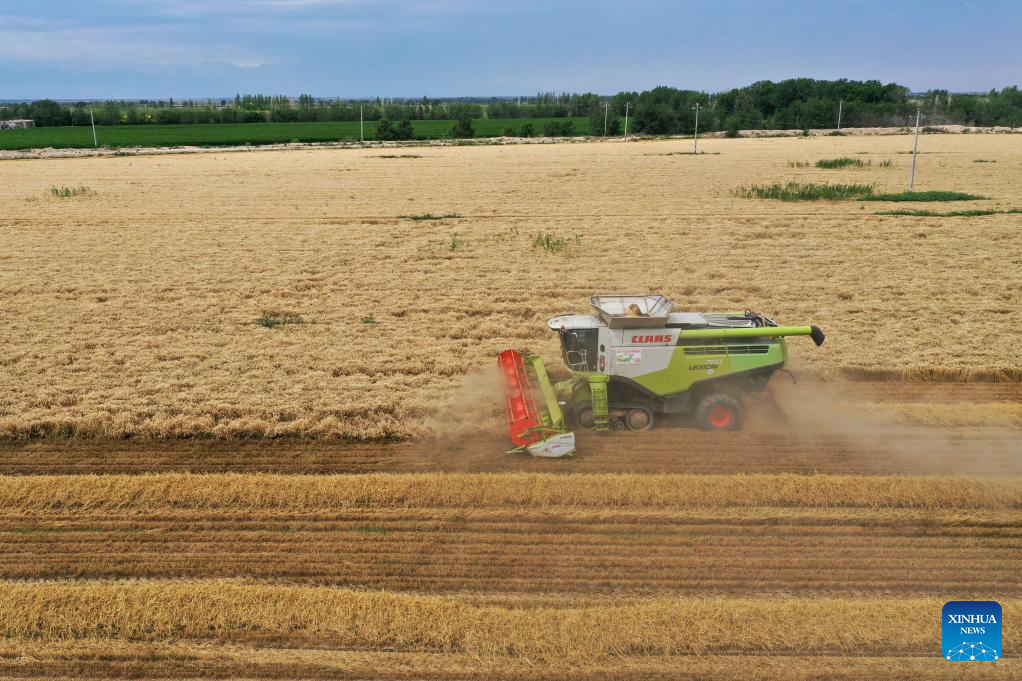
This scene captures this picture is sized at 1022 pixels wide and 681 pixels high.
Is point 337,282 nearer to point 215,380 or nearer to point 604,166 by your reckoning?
point 215,380

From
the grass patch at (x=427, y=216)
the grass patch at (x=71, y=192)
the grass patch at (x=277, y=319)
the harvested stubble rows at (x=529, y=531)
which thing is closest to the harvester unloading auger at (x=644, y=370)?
the harvested stubble rows at (x=529, y=531)

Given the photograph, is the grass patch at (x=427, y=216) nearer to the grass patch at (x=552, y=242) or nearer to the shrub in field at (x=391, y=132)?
the grass patch at (x=552, y=242)

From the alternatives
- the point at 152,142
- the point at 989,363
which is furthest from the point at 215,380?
the point at 152,142

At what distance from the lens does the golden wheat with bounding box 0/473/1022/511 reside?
318 inches

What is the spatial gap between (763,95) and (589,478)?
12493 centimetres

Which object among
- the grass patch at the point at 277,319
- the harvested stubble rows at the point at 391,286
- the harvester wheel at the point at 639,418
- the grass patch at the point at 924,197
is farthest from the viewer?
the grass patch at the point at 924,197

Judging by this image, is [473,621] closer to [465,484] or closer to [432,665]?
[432,665]

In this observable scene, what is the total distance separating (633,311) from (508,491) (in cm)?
273

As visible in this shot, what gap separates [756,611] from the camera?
6289mm

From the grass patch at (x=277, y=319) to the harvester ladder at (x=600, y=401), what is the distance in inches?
291

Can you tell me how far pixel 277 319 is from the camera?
14.6 meters

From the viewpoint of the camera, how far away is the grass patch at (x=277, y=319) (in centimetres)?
1432

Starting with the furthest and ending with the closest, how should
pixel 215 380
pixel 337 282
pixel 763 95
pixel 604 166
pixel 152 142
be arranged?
pixel 763 95 → pixel 152 142 → pixel 604 166 → pixel 337 282 → pixel 215 380

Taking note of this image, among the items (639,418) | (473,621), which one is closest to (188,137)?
(639,418)
